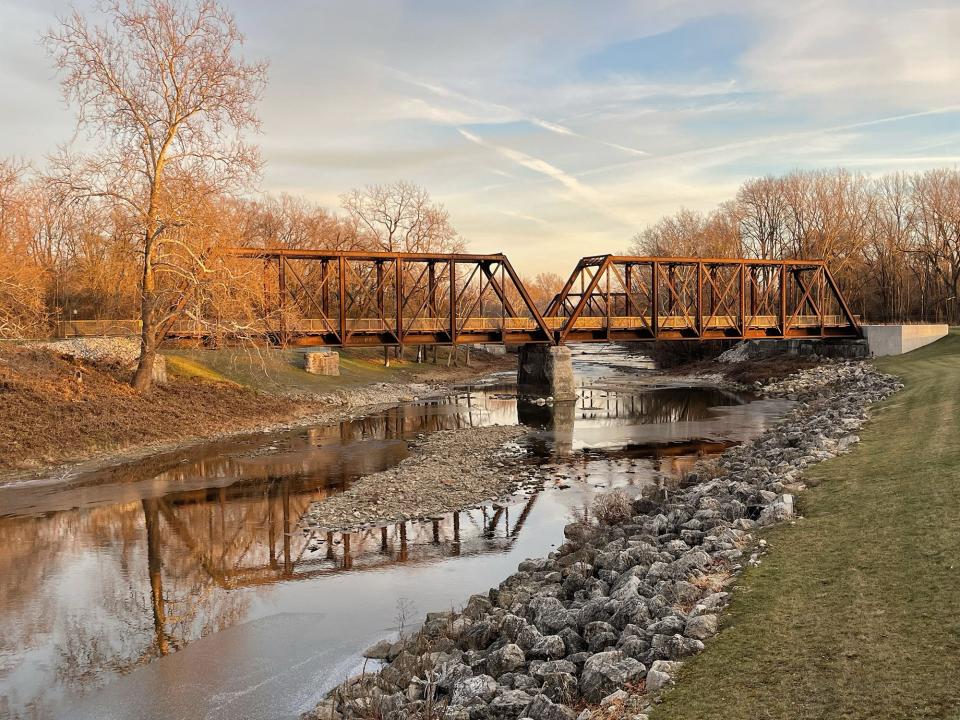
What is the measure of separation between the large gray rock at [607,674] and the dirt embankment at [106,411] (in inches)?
954

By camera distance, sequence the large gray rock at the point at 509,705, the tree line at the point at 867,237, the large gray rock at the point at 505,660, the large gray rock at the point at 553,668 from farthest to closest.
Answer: the tree line at the point at 867,237, the large gray rock at the point at 505,660, the large gray rock at the point at 553,668, the large gray rock at the point at 509,705

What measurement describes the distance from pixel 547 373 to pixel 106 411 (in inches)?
1274

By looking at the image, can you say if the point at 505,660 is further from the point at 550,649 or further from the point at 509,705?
the point at 509,705

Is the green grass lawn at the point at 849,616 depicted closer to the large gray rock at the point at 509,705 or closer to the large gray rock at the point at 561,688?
the large gray rock at the point at 561,688

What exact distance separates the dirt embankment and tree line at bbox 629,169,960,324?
6444 centimetres

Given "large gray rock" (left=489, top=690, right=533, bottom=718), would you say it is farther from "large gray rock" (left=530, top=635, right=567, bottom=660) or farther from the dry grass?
the dry grass

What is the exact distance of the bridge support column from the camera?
5553 centimetres

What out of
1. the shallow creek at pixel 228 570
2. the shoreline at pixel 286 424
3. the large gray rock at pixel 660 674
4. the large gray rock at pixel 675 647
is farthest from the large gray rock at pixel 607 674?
the shoreline at pixel 286 424

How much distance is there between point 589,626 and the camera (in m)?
10.4

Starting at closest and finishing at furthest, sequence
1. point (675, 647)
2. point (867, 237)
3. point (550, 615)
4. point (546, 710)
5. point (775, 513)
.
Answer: point (546, 710)
point (675, 647)
point (550, 615)
point (775, 513)
point (867, 237)

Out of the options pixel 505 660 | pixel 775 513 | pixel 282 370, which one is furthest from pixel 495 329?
pixel 505 660

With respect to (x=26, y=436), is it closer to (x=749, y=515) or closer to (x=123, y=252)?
(x=123, y=252)

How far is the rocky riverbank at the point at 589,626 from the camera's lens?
28.8 feet

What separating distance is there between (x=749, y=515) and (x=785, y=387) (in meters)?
45.3
